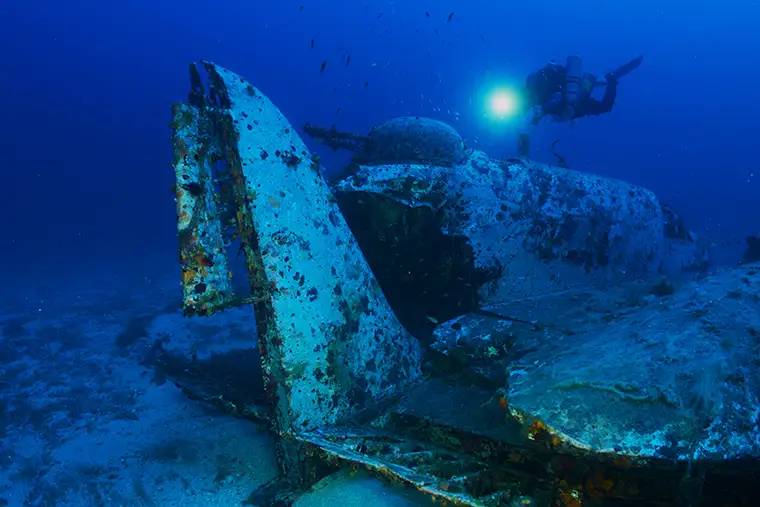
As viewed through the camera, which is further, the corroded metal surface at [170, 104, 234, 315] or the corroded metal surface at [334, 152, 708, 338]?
the corroded metal surface at [334, 152, 708, 338]

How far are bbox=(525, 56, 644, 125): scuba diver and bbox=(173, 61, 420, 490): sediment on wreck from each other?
19.2ft

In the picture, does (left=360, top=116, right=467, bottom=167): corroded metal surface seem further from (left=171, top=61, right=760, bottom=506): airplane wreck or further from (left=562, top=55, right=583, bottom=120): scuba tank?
(left=562, top=55, right=583, bottom=120): scuba tank

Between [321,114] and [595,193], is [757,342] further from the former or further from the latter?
[321,114]

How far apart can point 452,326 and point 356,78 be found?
11643cm

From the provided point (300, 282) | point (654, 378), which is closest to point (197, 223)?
point (300, 282)

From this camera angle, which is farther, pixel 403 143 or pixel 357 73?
pixel 357 73

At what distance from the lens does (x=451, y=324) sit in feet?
12.4

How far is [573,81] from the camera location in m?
7.38

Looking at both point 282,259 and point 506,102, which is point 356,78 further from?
point 282,259

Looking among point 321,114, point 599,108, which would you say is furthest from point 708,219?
point 321,114

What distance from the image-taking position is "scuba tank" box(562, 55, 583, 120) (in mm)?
7355

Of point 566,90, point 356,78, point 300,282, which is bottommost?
point 300,282

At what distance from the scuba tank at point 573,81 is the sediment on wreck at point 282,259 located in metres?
5.85

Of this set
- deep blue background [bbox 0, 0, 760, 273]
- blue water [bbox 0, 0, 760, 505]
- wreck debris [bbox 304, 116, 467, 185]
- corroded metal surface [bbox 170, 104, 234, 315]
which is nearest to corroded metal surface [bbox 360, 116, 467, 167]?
wreck debris [bbox 304, 116, 467, 185]
